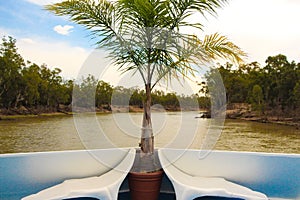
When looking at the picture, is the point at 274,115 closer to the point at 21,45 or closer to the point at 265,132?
the point at 265,132

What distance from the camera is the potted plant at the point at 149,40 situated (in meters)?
2.53

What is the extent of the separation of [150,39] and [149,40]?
0.01 metres

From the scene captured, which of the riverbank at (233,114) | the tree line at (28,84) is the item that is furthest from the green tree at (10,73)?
the riverbank at (233,114)

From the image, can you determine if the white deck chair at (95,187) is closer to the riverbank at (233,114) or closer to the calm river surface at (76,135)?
the calm river surface at (76,135)

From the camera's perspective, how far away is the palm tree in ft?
8.29

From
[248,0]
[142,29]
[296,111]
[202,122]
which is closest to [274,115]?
[296,111]

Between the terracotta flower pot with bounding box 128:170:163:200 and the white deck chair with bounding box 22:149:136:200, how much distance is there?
0.39 feet

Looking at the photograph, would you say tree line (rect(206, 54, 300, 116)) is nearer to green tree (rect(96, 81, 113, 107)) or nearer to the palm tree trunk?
green tree (rect(96, 81, 113, 107))

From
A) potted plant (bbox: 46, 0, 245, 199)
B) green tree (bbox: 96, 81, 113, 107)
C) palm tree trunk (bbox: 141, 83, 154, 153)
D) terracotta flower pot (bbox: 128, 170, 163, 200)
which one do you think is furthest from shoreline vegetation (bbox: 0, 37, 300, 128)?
terracotta flower pot (bbox: 128, 170, 163, 200)

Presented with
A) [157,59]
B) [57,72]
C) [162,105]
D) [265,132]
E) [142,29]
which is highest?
[57,72]

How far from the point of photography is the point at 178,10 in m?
2.54

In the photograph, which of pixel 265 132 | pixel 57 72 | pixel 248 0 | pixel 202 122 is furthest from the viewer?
pixel 57 72

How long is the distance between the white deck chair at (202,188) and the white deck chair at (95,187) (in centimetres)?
32

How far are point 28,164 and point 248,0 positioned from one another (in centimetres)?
1060
